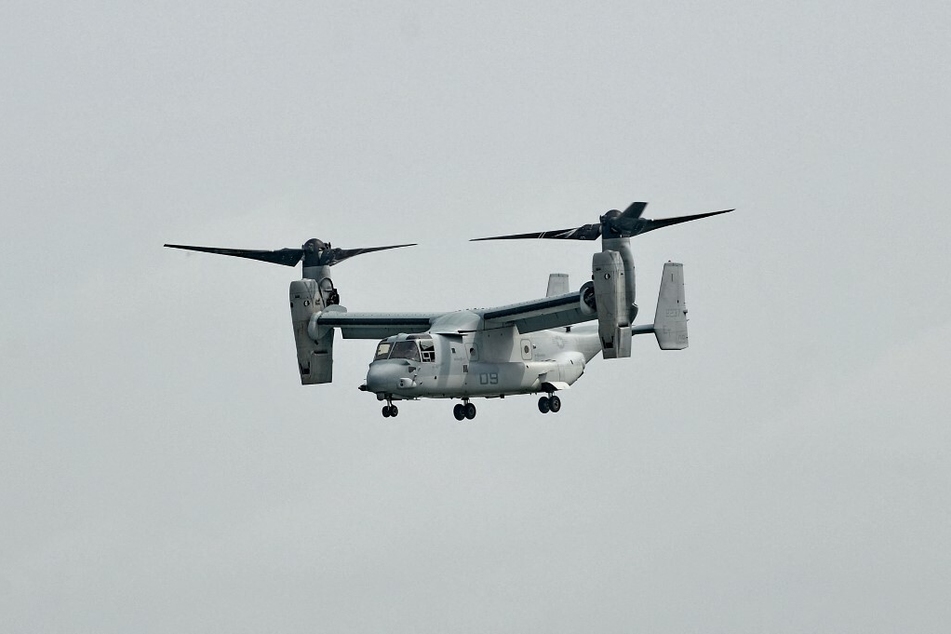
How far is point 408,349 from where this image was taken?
54031 mm

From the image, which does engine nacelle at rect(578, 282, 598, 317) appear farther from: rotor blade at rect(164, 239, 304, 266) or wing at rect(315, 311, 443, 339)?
rotor blade at rect(164, 239, 304, 266)

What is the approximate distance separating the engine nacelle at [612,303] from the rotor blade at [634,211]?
1140 mm

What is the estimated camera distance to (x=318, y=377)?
5862 centimetres

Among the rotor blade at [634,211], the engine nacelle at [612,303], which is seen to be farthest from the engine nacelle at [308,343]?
the rotor blade at [634,211]

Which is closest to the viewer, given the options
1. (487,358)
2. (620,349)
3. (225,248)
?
(620,349)

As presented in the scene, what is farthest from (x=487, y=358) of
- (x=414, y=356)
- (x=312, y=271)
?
(x=312, y=271)

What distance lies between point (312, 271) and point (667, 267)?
37.7 feet

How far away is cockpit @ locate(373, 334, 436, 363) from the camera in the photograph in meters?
54.0

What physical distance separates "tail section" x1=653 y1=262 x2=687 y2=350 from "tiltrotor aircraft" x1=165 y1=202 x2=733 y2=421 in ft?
0.10

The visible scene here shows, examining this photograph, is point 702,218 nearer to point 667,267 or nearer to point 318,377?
point 667,267

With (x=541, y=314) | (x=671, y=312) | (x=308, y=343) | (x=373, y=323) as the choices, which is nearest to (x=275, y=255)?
(x=308, y=343)

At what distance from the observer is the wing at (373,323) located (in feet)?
191

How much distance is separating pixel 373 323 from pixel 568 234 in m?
7.99

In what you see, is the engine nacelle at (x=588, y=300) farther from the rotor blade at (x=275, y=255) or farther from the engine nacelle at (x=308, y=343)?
the rotor blade at (x=275, y=255)
